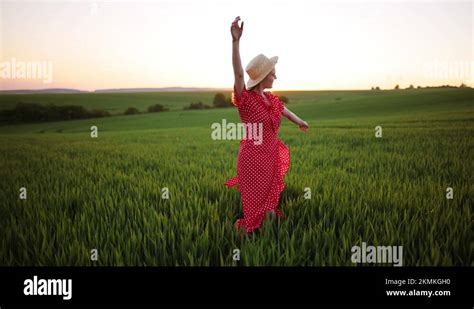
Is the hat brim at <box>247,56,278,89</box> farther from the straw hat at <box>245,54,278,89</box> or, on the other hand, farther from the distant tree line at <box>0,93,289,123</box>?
the distant tree line at <box>0,93,289,123</box>

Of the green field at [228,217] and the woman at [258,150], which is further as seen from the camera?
Answer: the woman at [258,150]

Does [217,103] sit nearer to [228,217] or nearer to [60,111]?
[60,111]

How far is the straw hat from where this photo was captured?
8.66ft

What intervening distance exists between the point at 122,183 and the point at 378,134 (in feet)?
26.6

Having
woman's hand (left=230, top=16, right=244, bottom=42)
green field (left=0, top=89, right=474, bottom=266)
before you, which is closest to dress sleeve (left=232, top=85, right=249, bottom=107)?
woman's hand (left=230, top=16, right=244, bottom=42)

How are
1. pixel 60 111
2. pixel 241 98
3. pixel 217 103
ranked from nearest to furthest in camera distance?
pixel 241 98
pixel 60 111
pixel 217 103

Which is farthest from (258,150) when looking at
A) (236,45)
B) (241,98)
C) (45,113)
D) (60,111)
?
(60,111)

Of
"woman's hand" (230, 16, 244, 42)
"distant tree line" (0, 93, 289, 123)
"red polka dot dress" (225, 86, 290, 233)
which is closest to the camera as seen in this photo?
"woman's hand" (230, 16, 244, 42)

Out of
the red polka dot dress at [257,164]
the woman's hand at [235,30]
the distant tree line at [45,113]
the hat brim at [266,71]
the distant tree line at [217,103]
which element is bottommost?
the red polka dot dress at [257,164]

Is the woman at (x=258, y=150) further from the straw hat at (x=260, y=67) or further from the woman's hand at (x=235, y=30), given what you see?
the woman's hand at (x=235, y=30)

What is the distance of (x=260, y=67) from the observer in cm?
264

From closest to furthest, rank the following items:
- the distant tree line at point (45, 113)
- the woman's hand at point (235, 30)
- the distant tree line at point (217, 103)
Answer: the woman's hand at point (235, 30)
the distant tree line at point (45, 113)
the distant tree line at point (217, 103)

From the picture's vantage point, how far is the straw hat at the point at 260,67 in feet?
8.66

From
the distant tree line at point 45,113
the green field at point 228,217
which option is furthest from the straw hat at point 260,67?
the distant tree line at point 45,113
